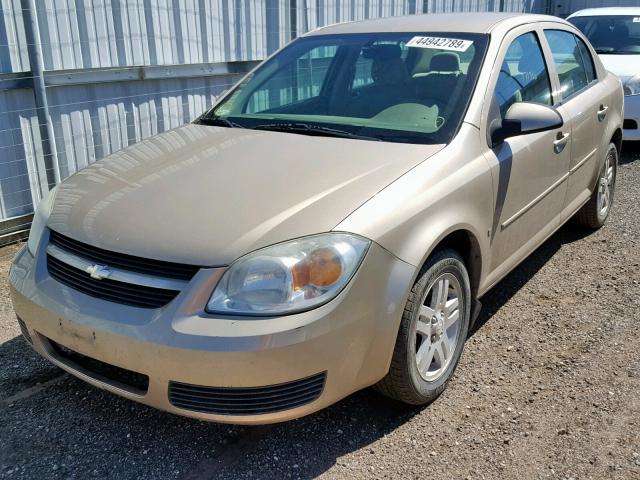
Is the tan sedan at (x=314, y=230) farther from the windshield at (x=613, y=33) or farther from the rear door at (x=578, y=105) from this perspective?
the windshield at (x=613, y=33)

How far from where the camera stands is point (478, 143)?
3.14m

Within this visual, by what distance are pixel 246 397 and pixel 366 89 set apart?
6.24ft

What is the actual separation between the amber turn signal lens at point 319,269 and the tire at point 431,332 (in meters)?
0.42

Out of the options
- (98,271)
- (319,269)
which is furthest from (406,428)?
(98,271)

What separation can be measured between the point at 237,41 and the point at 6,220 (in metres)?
3.15

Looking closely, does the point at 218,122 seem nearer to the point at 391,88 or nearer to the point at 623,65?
the point at 391,88

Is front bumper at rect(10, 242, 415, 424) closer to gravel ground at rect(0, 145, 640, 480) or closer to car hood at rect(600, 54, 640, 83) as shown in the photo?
gravel ground at rect(0, 145, 640, 480)

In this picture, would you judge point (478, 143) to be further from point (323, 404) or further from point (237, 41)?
point (237, 41)

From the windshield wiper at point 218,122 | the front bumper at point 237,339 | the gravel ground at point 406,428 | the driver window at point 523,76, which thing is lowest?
the gravel ground at point 406,428

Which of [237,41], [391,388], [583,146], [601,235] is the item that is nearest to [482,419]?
[391,388]

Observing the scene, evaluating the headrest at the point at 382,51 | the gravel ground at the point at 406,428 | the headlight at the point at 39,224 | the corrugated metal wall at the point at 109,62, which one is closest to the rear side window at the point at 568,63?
the headrest at the point at 382,51

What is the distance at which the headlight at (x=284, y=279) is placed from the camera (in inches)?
91.2

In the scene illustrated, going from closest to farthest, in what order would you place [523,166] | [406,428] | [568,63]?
1. [406,428]
2. [523,166]
3. [568,63]

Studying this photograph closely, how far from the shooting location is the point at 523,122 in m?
3.18
